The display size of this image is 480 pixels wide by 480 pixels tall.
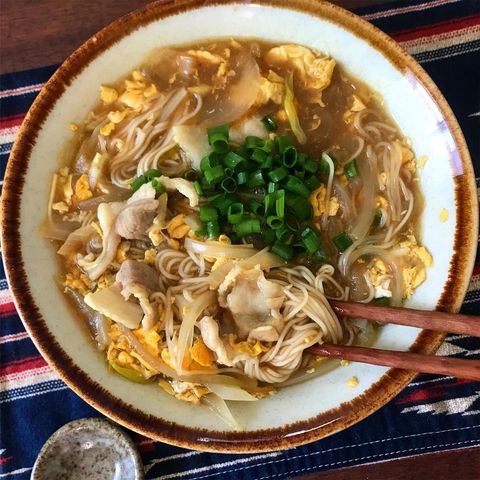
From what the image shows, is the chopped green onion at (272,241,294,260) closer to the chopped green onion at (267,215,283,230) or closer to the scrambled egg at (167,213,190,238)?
the chopped green onion at (267,215,283,230)

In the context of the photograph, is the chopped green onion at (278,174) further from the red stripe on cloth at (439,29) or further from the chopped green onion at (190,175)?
the red stripe on cloth at (439,29)

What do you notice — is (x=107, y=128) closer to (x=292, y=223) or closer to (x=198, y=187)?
(x=198, y=187)

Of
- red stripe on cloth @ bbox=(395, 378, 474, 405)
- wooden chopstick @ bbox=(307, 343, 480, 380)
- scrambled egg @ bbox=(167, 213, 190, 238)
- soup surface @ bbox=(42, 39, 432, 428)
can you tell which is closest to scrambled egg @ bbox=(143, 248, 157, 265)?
soup surface @ bbox=(42, 39, 432, 428)

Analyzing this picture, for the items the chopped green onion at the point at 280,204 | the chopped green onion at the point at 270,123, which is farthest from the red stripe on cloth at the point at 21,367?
the chopped green onion at the point at 270,123

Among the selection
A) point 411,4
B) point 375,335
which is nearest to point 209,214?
point 375,335

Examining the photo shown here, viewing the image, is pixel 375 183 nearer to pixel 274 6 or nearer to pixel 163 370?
pixel 274 6

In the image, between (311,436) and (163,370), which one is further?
(163,370)

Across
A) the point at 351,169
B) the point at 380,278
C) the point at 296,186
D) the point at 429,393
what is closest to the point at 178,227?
the point at 296,186
